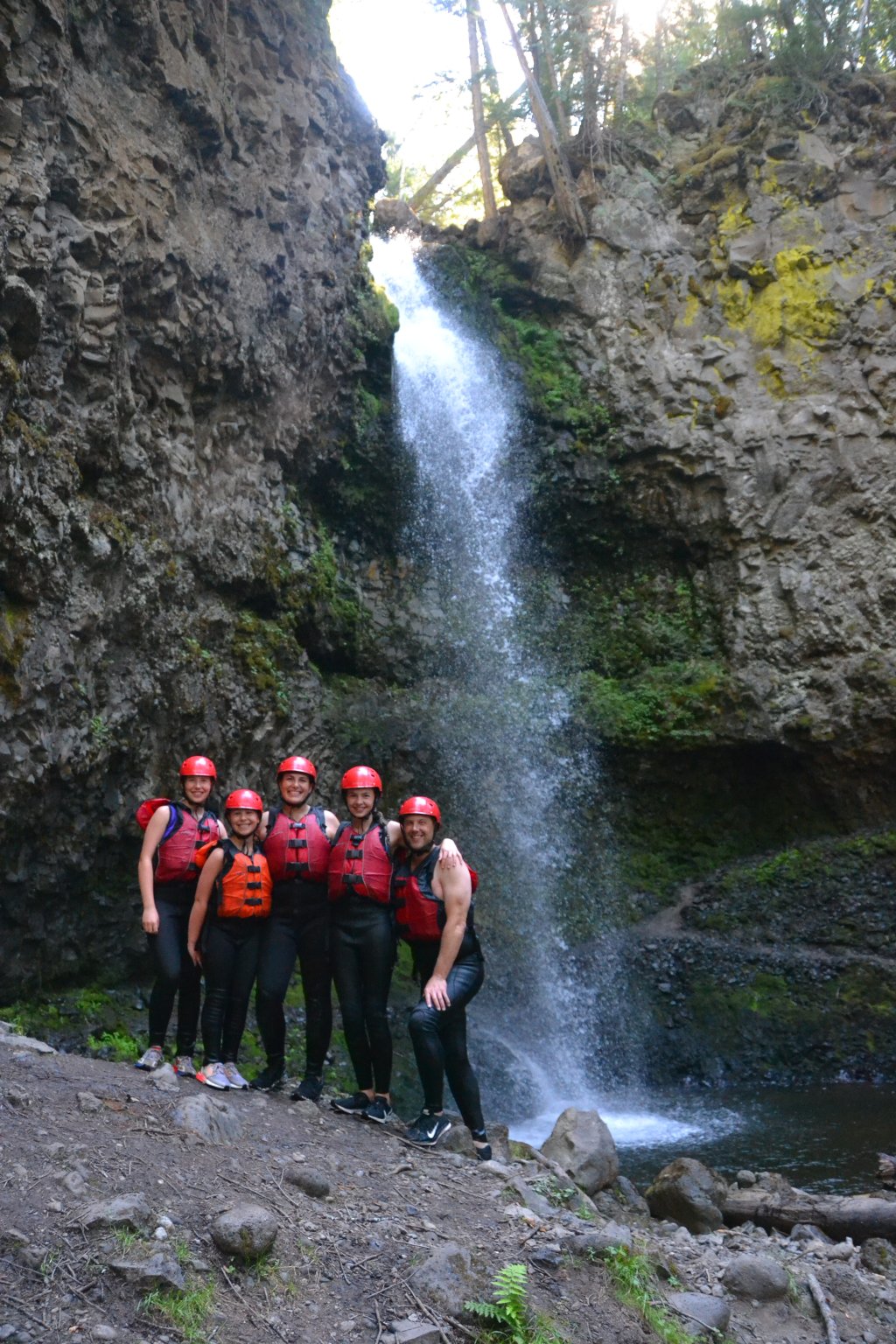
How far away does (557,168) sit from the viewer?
48.7ft

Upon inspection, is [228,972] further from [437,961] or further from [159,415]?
[159,415]

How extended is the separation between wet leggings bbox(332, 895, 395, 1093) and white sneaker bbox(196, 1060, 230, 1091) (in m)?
0.65

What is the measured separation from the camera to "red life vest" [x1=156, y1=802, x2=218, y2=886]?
5.47 metres

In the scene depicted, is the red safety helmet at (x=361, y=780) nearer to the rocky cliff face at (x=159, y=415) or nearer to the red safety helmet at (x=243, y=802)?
the red safety helmet at (x=243, y=802)

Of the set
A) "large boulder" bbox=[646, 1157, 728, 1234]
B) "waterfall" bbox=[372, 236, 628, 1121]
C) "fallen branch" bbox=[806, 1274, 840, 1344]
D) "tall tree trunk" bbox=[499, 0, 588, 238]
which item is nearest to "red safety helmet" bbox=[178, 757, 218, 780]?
"large boulder" bbox=[646, 1157, 728, 1234]

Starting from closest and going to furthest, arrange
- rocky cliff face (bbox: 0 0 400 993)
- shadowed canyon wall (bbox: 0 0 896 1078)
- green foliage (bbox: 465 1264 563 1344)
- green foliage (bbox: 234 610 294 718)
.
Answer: green foliage (bbox: 465 1264 563 1344) < rocky cliff face (bbox: 0 0 400 993) < shadowed canyon wall (bbox: 0 0 896 1078) < green foliage (bbox: 234 610 294 718)

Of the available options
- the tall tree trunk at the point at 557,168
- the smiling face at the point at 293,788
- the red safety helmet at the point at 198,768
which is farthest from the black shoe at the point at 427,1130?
the tall tree trunk at the point at 557,168

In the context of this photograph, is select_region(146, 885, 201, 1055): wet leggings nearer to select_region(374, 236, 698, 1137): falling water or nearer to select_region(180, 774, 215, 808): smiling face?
select_region(180, 774, 215, 808): smiling face

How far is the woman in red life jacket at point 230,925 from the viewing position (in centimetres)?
531

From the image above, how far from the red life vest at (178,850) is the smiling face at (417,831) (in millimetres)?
1183

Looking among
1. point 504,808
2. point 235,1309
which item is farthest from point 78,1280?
point 504,808

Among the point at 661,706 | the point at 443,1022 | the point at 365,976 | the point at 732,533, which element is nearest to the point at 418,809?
the point at 365,976

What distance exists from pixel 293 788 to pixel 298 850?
34 cm

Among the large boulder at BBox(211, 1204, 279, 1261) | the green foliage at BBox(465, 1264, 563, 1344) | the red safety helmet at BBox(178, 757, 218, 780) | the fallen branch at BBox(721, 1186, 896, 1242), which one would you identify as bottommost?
the fallen branch at BBox(721, 1186, 896, 1242)
